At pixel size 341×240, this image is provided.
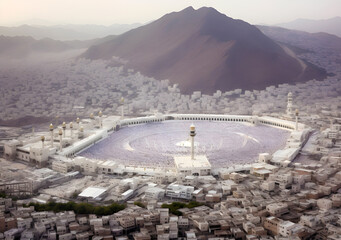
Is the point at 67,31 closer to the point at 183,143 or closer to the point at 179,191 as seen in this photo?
the point at 183,143

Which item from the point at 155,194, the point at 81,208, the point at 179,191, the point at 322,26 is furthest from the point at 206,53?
the point at 81,208

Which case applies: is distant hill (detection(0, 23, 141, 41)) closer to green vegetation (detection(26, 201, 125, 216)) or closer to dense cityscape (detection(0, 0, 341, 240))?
Answer: dense cityscape (detection(0, 0, 341, 240))

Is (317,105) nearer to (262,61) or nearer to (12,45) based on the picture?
(262,61)

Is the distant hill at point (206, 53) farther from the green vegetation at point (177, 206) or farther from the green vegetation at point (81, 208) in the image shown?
the green vegetation at point (81, 208)

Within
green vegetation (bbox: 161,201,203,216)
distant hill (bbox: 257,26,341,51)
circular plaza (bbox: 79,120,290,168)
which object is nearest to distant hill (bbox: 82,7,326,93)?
distant hill (bbox: 257,26,341,51)

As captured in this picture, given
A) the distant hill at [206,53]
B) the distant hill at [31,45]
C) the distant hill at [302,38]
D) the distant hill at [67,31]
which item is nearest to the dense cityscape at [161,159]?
the distant hill at [31,45]

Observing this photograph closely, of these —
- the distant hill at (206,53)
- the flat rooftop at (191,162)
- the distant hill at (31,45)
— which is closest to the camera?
the flat rooftop at (191,162)
